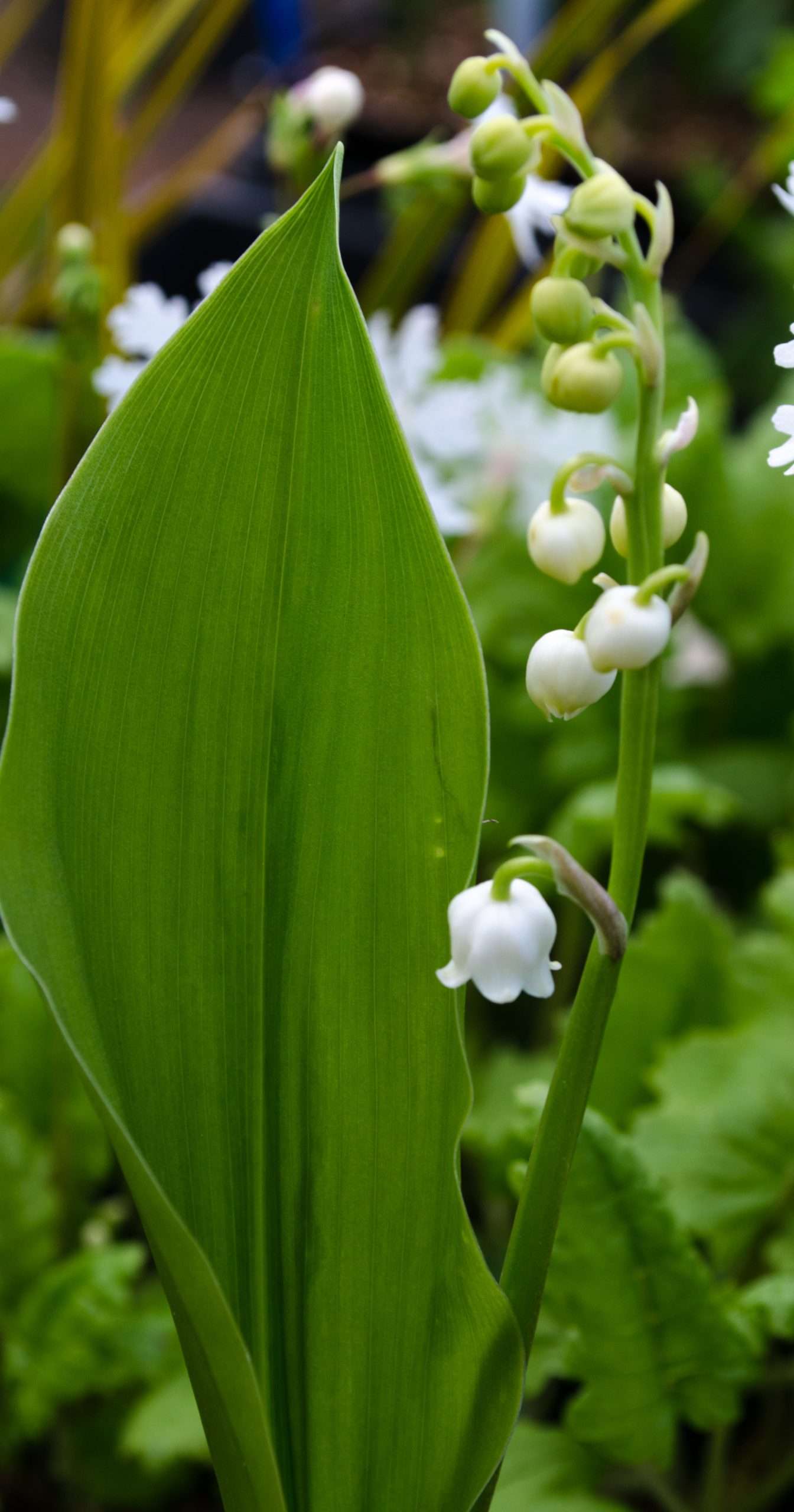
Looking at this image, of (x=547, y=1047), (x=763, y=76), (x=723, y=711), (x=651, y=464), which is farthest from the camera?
(x=763, y=76)

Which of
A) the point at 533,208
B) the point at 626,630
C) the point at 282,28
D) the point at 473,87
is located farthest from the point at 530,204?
the point at 282,28

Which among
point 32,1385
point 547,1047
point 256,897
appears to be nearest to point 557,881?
point 256,897

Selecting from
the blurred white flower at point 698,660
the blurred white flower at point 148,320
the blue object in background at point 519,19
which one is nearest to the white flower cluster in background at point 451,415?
the blurred white flower at point 148,320

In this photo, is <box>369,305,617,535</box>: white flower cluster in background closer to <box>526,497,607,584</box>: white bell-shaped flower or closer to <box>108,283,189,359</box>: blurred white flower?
<box>108,283,189,359</box>: blurred white flower

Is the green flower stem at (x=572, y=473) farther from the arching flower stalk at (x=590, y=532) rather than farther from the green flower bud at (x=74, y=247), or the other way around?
the green flower bud at (x=74, y=247)

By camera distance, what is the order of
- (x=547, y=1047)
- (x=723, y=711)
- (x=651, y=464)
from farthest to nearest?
(x=723, y=711) → (x=547, y=1047) → (x=651, y=464)

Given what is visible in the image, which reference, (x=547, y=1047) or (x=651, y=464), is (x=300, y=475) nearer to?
(x=651, y=464)

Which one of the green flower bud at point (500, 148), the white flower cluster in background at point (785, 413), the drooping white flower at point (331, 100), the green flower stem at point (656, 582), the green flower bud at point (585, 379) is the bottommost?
the green flower stem at point (656, 582)
